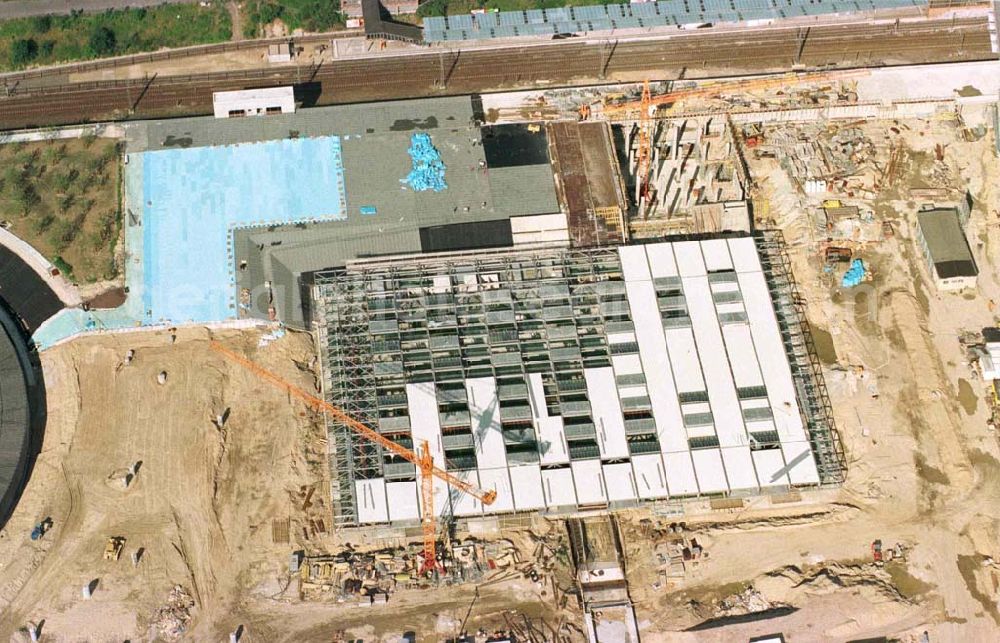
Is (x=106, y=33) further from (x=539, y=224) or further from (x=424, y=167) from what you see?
(x=539, y=224)

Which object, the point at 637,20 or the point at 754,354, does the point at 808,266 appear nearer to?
the point at 754,354

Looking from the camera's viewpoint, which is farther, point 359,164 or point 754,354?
point 359,164

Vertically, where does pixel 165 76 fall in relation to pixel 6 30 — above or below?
below

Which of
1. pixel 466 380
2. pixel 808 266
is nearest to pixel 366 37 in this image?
pixel 466 380

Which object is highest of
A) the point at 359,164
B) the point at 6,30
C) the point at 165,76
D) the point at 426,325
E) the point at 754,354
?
the point at 6,30

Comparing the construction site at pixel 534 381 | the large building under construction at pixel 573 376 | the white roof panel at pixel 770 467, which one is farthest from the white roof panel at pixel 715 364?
the white roof panel at pixel 770 467
